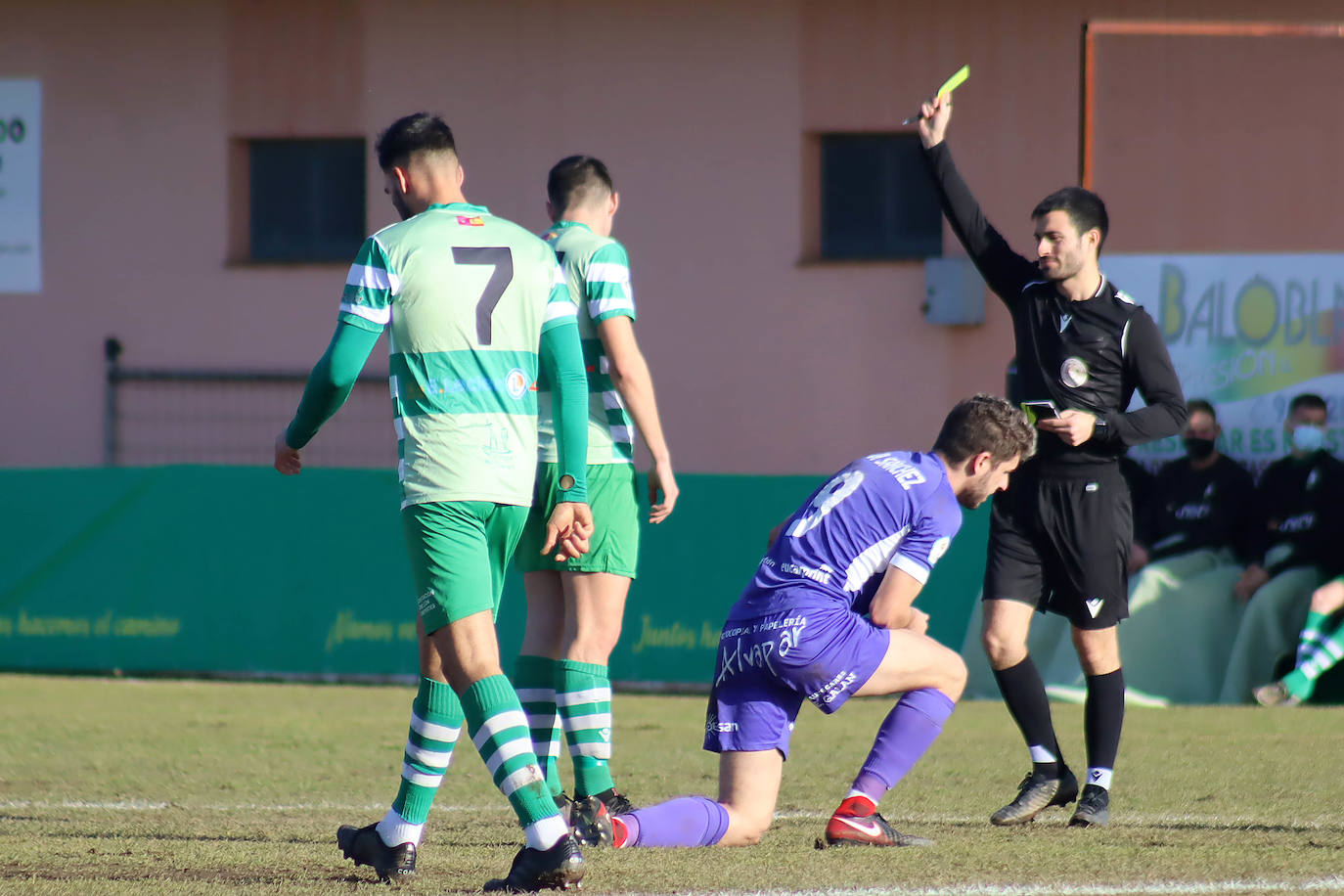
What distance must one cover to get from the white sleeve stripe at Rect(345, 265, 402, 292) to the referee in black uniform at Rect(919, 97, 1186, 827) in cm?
233

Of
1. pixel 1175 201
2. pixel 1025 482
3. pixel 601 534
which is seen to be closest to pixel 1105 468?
pixel 1025 482

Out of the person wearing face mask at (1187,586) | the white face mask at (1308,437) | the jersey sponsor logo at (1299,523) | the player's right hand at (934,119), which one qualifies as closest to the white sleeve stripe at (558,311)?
the player's right hand at (934,119)

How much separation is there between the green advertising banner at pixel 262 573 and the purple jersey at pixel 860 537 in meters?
5.72

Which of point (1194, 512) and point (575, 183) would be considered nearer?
point (575, 183)

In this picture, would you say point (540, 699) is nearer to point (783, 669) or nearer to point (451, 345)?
A: point (783, 669)

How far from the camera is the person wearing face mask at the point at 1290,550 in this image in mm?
9719

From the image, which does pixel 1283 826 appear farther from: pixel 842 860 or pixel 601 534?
pixel 601 534

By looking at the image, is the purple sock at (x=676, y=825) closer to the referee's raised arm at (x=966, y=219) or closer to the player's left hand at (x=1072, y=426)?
the player's left hand at (x=1072, y=426)

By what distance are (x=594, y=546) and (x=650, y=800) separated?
1.25 m

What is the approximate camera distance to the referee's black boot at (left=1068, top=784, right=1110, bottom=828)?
539 cm

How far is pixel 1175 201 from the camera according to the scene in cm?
1353

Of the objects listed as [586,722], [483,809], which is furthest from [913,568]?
[483,809]

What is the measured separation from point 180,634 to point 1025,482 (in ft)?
22.9

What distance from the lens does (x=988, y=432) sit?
4828 mm
